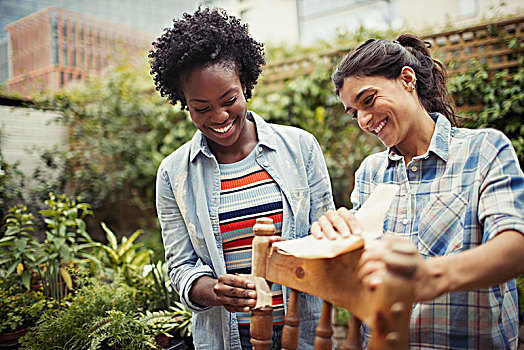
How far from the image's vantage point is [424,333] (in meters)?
1.07

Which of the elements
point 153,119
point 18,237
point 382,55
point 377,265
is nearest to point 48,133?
point 153,119

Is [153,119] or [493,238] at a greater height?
[153,119]

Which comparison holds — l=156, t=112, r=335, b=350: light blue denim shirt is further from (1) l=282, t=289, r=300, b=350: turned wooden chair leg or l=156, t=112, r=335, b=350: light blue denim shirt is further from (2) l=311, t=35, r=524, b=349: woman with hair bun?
(1) l=282, t=289, r=300, b=350: turned wooden chair leg

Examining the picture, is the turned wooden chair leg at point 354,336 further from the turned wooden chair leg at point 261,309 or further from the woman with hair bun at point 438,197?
the turned wooden chair leg at point 261,309

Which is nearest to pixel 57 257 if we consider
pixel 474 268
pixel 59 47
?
pixel 474 268

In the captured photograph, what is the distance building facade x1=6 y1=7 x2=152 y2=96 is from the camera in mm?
4551

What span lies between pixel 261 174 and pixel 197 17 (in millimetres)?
634

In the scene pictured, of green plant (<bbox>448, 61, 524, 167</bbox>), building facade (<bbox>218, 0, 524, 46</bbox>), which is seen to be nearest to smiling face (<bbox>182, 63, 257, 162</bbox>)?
green plant (<bbox>448, 61, 524, 167</bbox>)

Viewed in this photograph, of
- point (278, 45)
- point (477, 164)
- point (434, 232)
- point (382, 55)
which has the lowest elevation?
point (434, 232)

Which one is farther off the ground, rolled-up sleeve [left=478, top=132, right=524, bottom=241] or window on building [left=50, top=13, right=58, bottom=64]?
window on building [left=50, top=13, right=58, bottom=64]

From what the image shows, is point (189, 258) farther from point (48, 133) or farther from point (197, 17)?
point (48, 133)

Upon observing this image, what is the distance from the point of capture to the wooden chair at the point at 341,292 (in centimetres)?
64

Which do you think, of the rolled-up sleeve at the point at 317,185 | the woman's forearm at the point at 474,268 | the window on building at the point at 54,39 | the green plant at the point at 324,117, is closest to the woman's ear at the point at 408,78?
the rolled-up sleeve at the point at 317,185

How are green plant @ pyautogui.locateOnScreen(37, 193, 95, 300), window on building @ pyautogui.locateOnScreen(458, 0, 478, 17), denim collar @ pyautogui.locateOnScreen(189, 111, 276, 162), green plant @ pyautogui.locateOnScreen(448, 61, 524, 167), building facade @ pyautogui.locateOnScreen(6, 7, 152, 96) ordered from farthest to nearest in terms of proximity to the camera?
window on building @ pyautogui.locateOnScreen(458, 0, 478, 17) → building facade @ pyautogui.locateOnScreen(6, 7, 152, 96) → green plant @ pyautogui.locateOnScreen(448, 61, 524, 167) → green plant @ pyautogui.locateOnScreen(37, 193, 95, 300) → denim collar @ pyautogui.locateOnScreen(189, 111, 276, 162)
